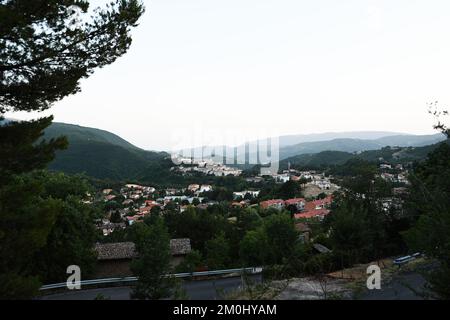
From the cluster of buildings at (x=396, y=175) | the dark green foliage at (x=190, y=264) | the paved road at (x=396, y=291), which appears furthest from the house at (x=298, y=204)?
the paved road at (x=396, y=291)

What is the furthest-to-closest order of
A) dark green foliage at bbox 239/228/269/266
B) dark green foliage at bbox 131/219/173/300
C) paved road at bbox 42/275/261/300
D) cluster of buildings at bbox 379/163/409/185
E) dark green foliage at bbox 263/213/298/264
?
dark green foliage at bbox 239/228/269/266 → dark green foliage at bbox 263/213/298/264 → paved road at bbox 42/275/261/300 → dark green foliage at bbox 131/219/173/300 → cluster of buildings at bbox 379/163/409/185

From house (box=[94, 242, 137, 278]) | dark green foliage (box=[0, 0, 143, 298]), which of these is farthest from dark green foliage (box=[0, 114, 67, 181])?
house (box=[94, 242, 137, 278])

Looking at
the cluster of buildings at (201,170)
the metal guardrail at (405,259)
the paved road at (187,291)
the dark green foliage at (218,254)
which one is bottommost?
the cluster of buildings at (201,170)

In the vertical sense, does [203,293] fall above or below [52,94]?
below

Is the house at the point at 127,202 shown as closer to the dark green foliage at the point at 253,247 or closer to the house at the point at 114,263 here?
the dark green foliage at the point at 253,247

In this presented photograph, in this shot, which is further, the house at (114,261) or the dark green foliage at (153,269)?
the house at (114,261)

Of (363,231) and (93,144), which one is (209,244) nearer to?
(363,231)

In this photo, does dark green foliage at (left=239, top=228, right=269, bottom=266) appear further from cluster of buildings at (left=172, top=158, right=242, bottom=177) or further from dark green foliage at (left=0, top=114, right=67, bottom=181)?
cluster of buildings at (left=172, top=158, right=242, bottom=177)

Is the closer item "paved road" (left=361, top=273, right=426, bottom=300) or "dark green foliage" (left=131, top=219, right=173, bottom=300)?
"paved road" (left=361, top=273, right=426, bottom=300)

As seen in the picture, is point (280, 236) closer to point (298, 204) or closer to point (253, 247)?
point (253, 247)

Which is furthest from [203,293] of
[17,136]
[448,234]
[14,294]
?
[448,234]

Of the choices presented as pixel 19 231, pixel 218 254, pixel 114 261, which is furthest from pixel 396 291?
pixel 218 254
